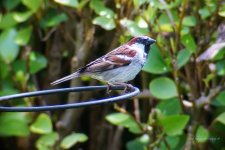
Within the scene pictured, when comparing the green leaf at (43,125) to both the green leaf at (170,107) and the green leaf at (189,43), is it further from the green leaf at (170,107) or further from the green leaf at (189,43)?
the green leaf at (189,43)

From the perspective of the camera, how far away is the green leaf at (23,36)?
10.4 ft

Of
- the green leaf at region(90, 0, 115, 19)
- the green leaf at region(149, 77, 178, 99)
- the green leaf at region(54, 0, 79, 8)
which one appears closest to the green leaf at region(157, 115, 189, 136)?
the green leaf at region(149, 77, 178, 99)

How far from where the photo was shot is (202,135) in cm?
285

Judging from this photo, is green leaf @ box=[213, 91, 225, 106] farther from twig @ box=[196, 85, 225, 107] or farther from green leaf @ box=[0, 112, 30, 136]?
green leaf @ box=[0, 112, 30, 136]

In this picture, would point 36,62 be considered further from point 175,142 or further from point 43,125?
point 175,142

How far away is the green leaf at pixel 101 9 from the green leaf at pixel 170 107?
0.52 meters

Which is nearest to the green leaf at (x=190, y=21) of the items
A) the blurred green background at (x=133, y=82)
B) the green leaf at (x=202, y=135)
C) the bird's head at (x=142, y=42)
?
the blurred green background at (x=133, y=82)

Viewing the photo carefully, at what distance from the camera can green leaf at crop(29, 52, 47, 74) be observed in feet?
10.5

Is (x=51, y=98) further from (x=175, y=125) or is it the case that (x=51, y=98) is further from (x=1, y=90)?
(x=175, y=125)

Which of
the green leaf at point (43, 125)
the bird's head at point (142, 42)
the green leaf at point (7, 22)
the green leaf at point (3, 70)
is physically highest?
the green leaf at point (7, 22)

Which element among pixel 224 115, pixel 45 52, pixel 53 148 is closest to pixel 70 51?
pixel 45 52

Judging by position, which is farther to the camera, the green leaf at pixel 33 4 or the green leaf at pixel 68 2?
the green leaf at pixel 33 4

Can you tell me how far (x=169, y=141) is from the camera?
297 centimetres

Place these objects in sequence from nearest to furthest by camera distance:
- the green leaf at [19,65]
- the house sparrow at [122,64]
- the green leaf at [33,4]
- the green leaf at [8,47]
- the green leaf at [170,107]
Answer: the house sparrow at [122,64], the green leaf at [170,107], the green leaf at [33,4], the green leaf at [8,47], the green leaf at [19,65]
